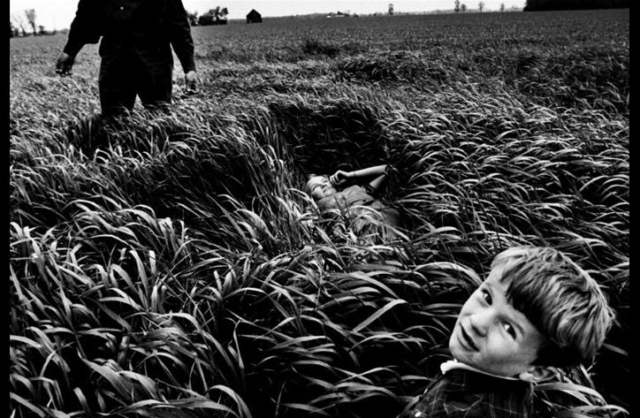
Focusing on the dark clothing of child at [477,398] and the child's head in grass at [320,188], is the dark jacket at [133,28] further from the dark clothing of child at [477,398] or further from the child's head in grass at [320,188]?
the dark clothing of child at [477,398]

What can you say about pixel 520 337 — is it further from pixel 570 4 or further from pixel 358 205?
pixel 570 4

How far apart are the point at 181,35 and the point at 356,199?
2230 millimetres

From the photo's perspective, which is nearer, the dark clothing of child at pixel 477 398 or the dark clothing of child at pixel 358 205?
the dark clothing of child at pixel 477 398

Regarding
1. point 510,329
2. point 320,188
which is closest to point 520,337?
point 510,329

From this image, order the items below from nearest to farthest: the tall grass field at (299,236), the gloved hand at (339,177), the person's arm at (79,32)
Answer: the tall grass field at (299,236)
the gloved hand at (339,177)
the person's arm at (79,32)

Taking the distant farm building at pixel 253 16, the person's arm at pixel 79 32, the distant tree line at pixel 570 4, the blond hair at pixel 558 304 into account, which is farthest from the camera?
the person's arm at pixel 79 32

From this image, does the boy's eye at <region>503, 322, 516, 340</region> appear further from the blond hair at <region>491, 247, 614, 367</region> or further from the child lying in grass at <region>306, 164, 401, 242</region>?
the child lying in grass at <region>306, 164, 401, 242</region>

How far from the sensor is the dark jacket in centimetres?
392

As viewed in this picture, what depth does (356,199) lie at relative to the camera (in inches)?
112

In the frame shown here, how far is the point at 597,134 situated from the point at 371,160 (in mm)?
1432

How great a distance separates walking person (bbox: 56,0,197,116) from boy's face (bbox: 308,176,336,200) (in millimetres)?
1699

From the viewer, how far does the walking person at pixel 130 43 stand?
12.9 feet

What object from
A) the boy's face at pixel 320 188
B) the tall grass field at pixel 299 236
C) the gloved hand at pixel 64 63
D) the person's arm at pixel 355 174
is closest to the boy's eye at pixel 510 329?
the tall grass field at pixel 299 236

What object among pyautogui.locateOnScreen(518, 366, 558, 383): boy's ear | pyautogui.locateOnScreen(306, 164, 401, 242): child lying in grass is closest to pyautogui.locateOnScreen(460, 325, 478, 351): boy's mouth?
pyautogui.locateOnScreen(518, 366, 558, 383): boy's ear
